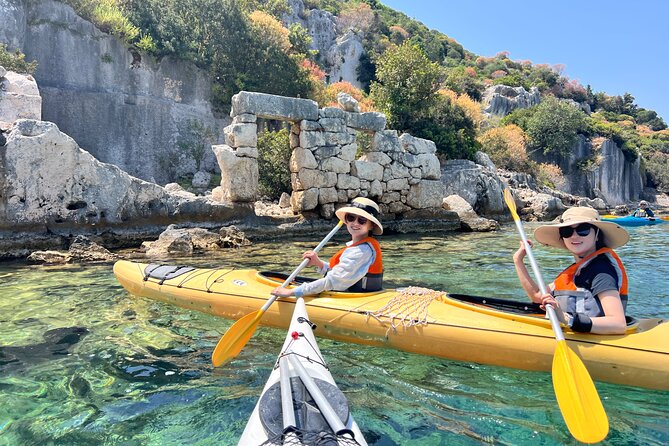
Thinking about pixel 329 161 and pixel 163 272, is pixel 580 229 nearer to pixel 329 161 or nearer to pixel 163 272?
pixel 163 272

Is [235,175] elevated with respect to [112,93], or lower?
lower

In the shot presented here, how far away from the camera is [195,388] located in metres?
2.78

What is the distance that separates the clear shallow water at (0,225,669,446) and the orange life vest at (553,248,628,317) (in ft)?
1.55

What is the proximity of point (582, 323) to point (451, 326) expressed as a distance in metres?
0.83

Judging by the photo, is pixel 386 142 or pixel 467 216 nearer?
pixel 386 142

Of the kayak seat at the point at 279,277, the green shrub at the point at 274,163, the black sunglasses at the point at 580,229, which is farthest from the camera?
the green shrub at the point at 274,163

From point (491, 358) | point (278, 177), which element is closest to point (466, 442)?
point (491, 358)

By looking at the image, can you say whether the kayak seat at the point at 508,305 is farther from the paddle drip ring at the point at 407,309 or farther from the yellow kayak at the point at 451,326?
the paddle drip ring at the point at 407,309

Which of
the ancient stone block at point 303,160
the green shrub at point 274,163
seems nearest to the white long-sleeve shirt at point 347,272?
the ancient stone block at point 303,160

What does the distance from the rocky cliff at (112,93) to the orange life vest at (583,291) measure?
48.2 ft

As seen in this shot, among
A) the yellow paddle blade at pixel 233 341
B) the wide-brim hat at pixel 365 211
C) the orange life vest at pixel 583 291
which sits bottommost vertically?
the yellow paddle blade at pixel 233 341

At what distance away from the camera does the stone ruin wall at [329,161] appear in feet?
32.5

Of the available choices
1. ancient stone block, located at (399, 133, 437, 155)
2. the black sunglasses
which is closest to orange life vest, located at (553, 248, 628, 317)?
the black sunglasses

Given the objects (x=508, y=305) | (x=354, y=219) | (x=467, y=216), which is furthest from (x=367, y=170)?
(x=508, y=305)
